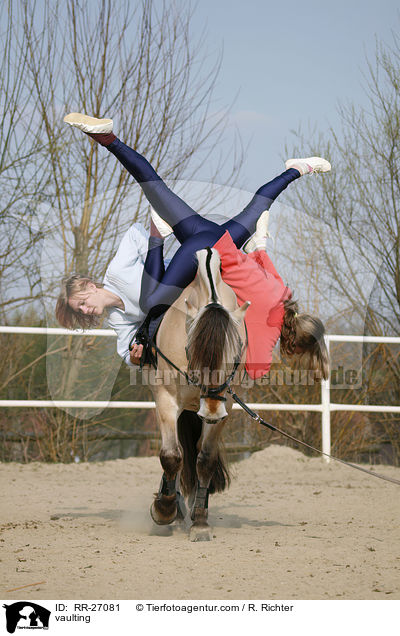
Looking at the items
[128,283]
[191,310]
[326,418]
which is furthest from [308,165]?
[326,418]

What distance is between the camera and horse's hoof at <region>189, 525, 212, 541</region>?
309 cm

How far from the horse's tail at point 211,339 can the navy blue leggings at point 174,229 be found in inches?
14.4

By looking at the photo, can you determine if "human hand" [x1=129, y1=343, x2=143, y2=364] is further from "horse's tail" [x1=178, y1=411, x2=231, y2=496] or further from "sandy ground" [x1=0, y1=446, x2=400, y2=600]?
"sandy ground" [x1=0, y1=446, x2=400, y2=600]

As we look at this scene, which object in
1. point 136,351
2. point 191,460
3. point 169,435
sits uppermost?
point 136,351

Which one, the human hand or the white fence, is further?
the white fence

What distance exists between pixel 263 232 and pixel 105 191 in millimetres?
2974

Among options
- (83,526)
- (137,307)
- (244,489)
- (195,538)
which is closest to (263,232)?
(137,307)

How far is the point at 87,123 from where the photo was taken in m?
3.01

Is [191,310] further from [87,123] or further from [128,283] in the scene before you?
[87,123]

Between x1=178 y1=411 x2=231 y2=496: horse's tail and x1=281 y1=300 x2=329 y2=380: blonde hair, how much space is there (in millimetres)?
798

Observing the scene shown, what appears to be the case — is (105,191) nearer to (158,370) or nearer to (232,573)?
(158,370)
